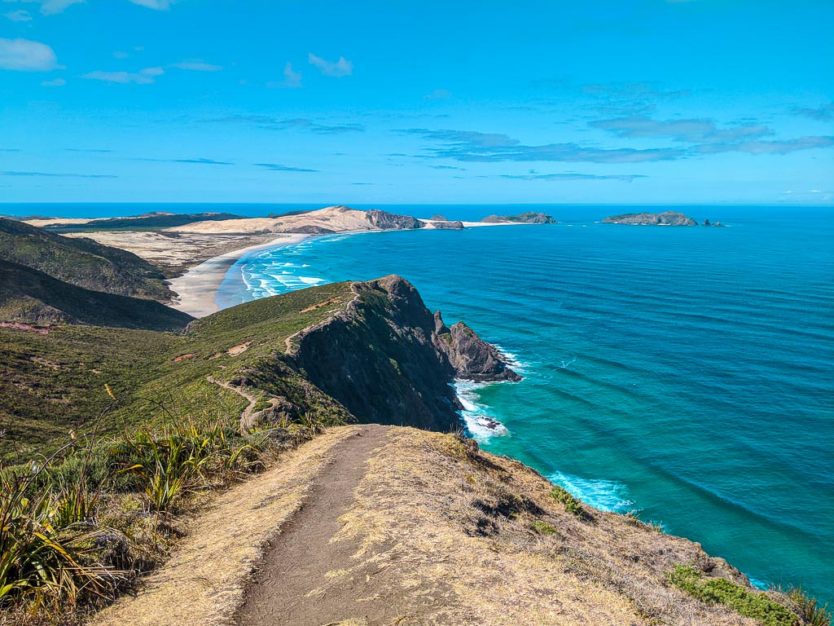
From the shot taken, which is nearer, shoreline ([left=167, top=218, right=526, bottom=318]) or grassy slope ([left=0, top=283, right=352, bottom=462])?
grassy slope ([left=0, top=283, right=352, bottom=462])

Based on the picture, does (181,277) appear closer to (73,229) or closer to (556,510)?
(73,229)

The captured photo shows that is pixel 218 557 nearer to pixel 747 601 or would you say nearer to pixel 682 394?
pixel 747 601

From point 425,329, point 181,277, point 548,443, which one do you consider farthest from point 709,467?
point 181,277

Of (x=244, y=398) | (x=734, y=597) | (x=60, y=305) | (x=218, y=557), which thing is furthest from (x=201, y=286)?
(x=734, y=597)

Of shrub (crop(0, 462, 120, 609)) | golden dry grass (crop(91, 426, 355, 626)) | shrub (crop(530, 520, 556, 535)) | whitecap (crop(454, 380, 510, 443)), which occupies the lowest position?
whitecap (crop(454, 380, 510, 443))

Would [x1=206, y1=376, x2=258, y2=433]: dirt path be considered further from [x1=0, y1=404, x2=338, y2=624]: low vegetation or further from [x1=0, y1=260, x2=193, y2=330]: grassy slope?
[x1=0, y1=260, x2=193, y2=330]: grassy slope

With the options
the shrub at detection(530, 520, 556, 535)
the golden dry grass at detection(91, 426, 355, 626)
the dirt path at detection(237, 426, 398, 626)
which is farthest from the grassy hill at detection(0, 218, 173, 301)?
the shrub at detection(530, 520, 556, 535)

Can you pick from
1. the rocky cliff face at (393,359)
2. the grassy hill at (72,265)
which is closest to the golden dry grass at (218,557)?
the rocky cliff face at (393,359)
